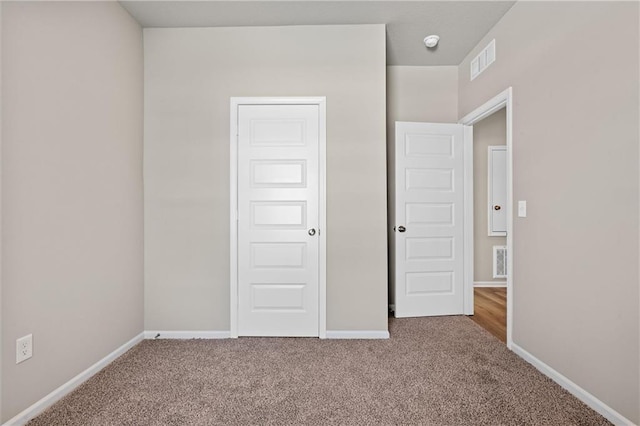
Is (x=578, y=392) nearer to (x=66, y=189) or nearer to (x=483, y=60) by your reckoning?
(x=483, y=60)

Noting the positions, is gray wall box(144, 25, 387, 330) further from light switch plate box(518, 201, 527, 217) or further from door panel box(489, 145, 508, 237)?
door panel box(489, 145, 508, 237)

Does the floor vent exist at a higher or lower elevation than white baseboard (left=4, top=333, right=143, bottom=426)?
higher

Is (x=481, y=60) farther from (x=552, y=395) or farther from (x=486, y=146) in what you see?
(x=552, y=395)

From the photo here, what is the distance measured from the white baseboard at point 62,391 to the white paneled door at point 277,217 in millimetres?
943

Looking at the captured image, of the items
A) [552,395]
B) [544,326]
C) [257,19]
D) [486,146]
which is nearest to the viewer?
[552,395]

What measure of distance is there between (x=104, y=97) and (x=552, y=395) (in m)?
3.52

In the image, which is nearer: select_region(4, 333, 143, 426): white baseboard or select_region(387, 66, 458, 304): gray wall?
select_region(4, 333, 143, 426): white baseboard

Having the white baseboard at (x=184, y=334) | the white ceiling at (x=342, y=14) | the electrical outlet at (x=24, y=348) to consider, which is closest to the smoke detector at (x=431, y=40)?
the white ceiling at (x=342, y=14)

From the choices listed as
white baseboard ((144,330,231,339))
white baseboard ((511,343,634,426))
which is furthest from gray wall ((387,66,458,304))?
white baseboard ((144,330,231,339))

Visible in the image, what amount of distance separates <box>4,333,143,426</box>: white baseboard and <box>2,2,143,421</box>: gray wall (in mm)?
40

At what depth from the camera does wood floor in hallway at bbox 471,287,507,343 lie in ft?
9.50

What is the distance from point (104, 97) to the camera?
2.23 meters

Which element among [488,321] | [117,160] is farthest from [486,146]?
[117,160]

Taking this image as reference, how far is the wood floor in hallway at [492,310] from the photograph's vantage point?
9.50 feet
